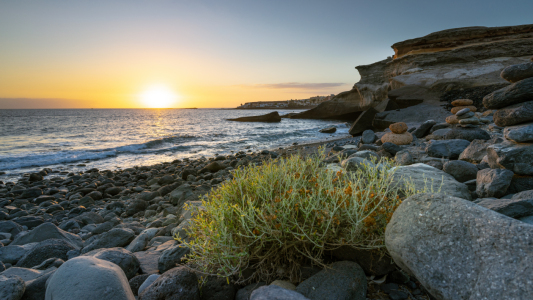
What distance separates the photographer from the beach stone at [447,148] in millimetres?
6895

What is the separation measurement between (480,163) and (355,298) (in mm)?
4952

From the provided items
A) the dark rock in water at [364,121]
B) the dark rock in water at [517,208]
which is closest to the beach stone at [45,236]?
the dark rock in water at [517,208]

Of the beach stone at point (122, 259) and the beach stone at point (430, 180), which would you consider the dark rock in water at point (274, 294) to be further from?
the beach stone at point (430, 180)

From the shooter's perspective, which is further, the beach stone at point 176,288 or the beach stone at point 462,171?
the beach stone at point 462,171

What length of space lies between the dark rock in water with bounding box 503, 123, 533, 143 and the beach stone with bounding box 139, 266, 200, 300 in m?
5.33

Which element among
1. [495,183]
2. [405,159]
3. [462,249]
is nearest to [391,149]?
[405,159]

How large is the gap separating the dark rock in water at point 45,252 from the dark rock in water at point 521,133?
7458mm

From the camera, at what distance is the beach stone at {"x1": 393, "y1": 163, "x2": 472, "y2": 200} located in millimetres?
4148

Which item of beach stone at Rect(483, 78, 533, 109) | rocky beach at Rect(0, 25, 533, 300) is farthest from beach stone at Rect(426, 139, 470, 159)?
beach stone at Rect(483, 78, 533, 109)

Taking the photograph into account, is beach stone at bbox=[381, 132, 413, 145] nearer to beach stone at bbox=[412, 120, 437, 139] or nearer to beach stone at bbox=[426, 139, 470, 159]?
beach stone at bbox=[412, 120, 437, 139]

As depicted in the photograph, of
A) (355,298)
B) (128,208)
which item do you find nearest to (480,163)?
(355,298)

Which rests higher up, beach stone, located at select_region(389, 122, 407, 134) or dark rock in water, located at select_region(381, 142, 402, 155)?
beach stone, located at select_region(389, 122, 407, 134)

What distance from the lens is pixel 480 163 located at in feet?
17.9

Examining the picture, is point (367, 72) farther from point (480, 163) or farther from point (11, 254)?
point (11, 254)
